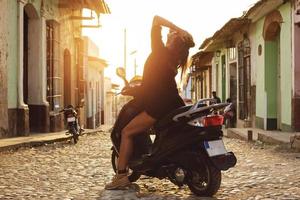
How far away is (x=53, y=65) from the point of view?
16469 millimetres

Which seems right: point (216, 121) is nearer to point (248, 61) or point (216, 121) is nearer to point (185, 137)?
point (185, 137)

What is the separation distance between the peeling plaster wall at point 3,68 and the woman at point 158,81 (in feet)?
22.4

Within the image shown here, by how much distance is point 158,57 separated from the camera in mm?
5438

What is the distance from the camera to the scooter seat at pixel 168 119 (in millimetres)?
5312

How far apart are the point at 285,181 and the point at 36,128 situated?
411 inches

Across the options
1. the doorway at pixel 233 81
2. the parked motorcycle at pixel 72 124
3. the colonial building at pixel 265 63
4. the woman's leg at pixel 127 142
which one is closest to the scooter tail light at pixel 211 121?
the woman's leg at pixel 127 142

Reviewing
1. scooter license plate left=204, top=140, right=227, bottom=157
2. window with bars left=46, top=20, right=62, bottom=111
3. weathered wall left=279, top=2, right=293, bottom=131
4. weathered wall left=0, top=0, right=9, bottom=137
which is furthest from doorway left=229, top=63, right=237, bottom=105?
scooter license plate left=204, top=140, right=227, bottom=157

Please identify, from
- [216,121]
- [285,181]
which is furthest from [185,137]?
[285,181]

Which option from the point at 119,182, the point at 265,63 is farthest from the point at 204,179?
the point at 265,63

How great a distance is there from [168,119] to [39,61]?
10412mm

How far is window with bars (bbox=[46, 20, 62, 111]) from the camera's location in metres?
16.2

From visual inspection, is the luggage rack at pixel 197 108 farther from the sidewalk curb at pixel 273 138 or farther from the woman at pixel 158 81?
the sidewalk curb at pixel 273 138

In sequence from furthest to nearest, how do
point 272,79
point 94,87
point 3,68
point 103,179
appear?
point 94,87
point 272,79
point 3,68
point 103,179

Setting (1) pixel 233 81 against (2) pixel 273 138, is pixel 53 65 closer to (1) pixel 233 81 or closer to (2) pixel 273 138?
(2) pixel 273 138
